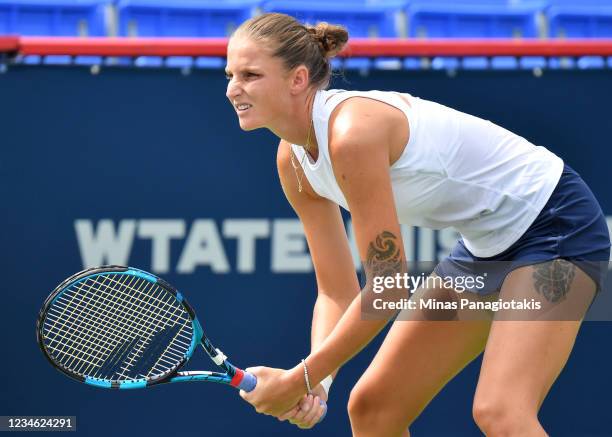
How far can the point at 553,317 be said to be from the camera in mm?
2969

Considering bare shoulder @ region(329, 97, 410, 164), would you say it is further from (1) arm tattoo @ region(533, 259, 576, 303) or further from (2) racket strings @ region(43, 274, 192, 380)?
(2) racket strings @ region(43, 274, 192, 380)

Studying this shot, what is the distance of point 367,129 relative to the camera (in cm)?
285

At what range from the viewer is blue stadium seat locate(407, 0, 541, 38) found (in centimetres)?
635

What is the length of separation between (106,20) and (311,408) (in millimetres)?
3415

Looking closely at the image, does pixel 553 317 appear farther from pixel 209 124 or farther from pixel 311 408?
pixel 209 124

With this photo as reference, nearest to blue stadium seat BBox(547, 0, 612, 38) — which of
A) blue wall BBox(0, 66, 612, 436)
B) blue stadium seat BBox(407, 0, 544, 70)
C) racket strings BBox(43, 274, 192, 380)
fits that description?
blue stadium seat BBox(407, 0, 544, 70)

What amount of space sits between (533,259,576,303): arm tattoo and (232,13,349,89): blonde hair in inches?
31.8

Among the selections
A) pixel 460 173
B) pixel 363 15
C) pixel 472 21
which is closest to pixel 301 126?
pixel 460 173

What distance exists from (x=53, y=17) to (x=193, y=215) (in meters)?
1.95

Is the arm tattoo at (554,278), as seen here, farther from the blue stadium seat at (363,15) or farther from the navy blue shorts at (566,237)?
the blue stadium seat at (363,15)

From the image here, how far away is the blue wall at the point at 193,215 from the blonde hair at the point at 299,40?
4.87 ft

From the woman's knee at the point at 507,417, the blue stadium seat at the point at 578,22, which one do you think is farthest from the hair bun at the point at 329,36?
the blue stadium seat at the point at 578,22

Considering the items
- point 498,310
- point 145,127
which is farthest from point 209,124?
point 498,310

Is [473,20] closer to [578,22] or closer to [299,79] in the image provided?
[578,22]
